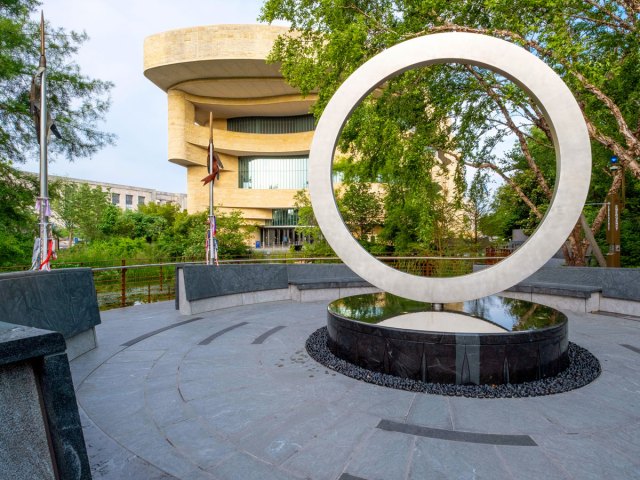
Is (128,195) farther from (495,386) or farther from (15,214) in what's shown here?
(495,386)

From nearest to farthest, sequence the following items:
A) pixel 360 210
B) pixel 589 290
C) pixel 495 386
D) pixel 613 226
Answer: pixel 495 386 → pixel 589 290 → pixel 613 226 → pixel 360 210

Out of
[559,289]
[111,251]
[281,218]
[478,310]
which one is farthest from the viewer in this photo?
[281,218]

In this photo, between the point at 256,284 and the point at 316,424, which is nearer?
the point at 316,424

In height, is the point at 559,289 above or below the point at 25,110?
below

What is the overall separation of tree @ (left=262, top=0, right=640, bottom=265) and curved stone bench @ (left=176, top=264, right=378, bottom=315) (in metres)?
5.12

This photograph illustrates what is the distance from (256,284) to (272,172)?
126 feet

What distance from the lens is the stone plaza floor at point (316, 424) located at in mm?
2820

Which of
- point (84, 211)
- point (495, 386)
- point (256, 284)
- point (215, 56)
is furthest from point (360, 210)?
point (84, 211)

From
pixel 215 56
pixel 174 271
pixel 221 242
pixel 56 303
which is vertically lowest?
pixel 174 271

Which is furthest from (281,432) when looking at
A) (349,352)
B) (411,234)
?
(411,234)

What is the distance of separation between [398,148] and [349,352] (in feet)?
30.8

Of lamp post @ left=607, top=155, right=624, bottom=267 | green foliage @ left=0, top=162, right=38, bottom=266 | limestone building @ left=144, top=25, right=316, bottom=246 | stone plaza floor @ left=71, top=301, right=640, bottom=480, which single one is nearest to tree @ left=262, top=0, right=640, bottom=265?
lamp post @ left=607, top=155, right=624, bottom=267

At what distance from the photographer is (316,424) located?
3471mm

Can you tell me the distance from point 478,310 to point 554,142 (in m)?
2.87
